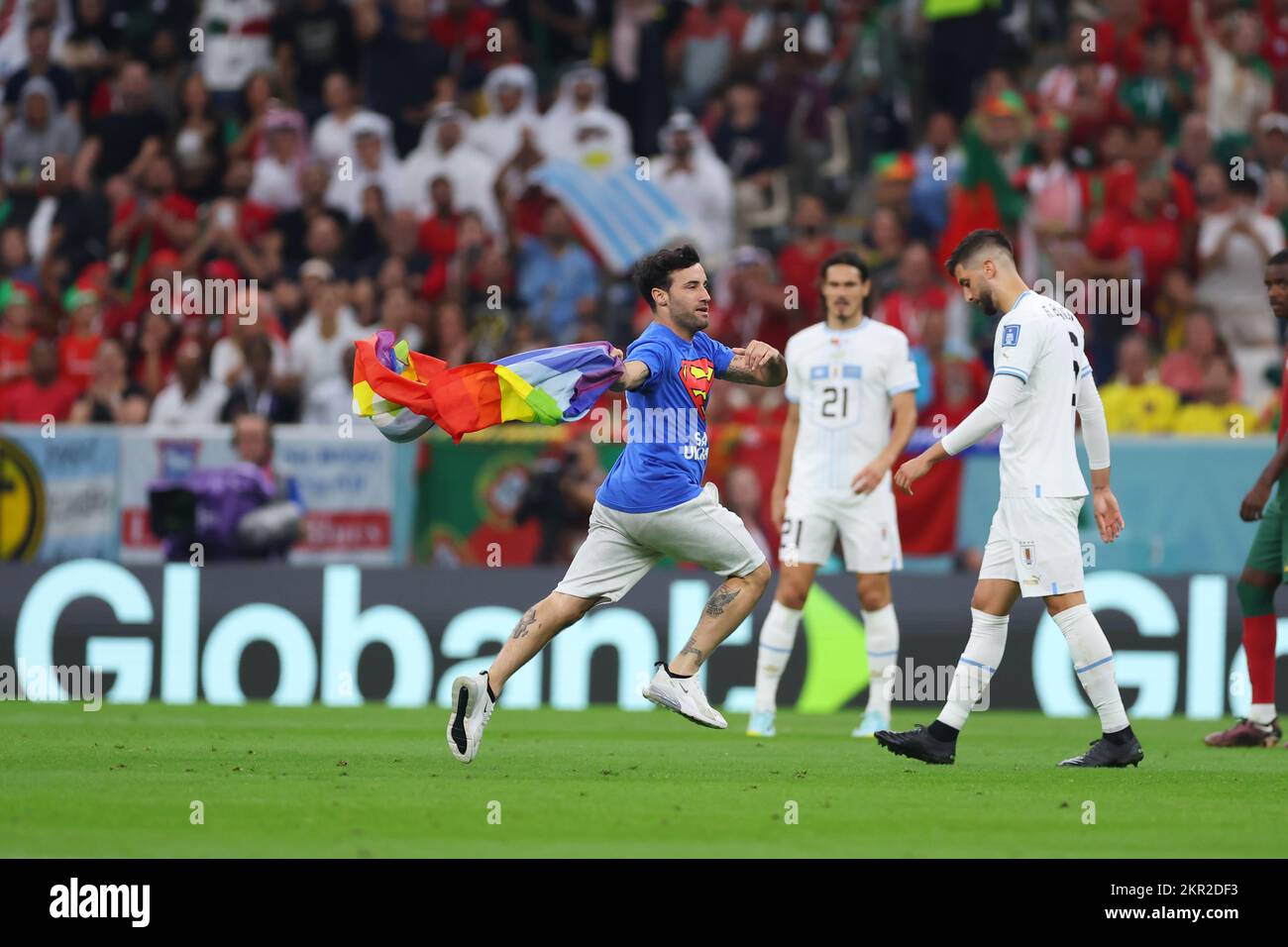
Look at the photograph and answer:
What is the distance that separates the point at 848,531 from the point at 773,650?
838 mm

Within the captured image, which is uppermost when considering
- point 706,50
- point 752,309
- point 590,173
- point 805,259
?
point 706,50

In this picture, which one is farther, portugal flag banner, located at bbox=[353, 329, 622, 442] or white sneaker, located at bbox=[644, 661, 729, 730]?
white sneaker, located at bbox=[644, 661, 729, 730]

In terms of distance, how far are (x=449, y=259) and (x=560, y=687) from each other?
21.6ft

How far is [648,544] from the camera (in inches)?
383

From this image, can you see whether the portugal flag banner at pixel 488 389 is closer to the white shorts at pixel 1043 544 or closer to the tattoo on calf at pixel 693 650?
the tattoo on calf at pixel 693 650

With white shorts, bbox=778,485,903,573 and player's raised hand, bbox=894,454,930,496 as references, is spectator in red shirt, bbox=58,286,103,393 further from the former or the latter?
player's raised hand, bbox=894,454,930,496

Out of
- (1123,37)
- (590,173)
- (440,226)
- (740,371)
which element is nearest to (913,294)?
(590,173)

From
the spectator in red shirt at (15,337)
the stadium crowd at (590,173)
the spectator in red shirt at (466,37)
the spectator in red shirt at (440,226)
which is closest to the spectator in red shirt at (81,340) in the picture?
the stadium crowd at (590,173)

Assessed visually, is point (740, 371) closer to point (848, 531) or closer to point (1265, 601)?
point (848, 531)

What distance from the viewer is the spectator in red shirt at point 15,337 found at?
18531mm

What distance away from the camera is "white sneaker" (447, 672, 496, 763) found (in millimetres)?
9305

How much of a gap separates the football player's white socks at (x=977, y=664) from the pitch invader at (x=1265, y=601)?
7.71ft

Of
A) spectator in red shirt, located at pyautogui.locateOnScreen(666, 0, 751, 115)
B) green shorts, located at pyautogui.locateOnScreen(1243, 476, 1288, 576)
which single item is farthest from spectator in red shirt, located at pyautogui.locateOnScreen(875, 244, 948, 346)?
green shorts, located at pyautogui.locateOnScreen(1243, 476, 1288, 576)

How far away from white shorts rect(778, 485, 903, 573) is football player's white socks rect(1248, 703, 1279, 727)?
7.10ft
